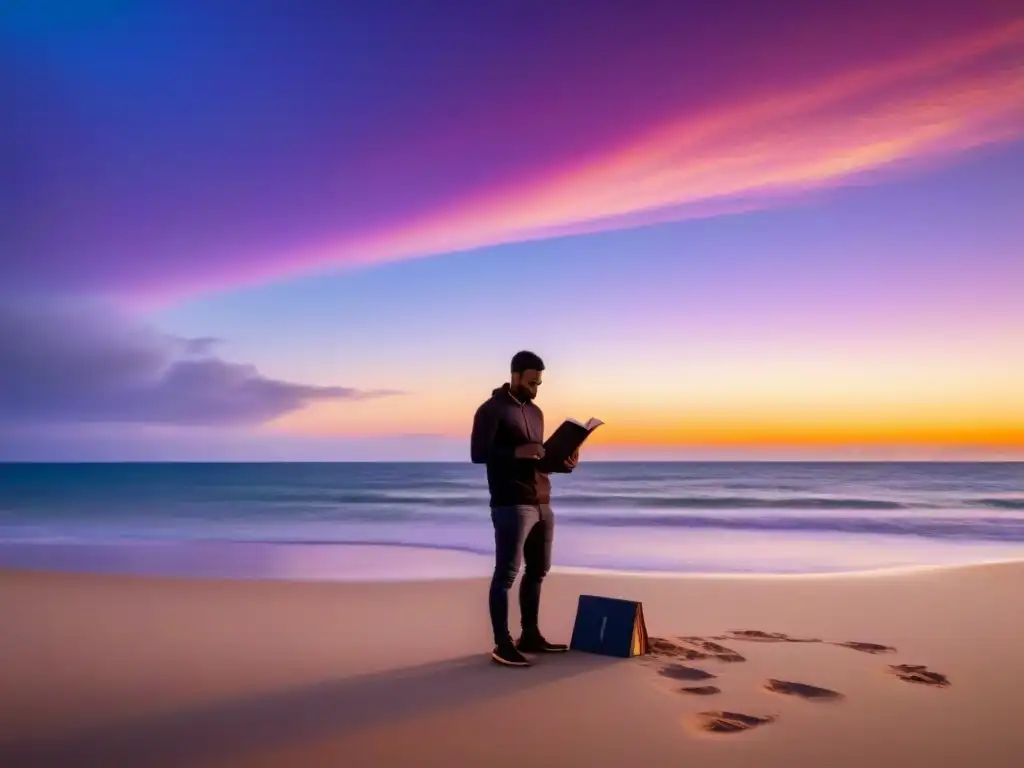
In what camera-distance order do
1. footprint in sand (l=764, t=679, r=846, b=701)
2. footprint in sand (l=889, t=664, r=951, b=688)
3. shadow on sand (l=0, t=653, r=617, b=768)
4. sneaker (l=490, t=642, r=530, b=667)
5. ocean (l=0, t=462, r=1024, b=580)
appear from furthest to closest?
ocean (l=0, t=462, r=1024, b=580), sneaker (l=490, t=642, r=530, b=667), footprint in sand (l=889, t=664, r=951, b=688), footprint in sand (l=764, t=679, r=846, b=701), shadow on sand (l=0, t=653, r=617, b=768)

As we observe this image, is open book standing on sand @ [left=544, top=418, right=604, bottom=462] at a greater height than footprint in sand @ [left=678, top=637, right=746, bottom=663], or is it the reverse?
open book standing on sand @ [left=544, top=418, right=604, bottom=462]

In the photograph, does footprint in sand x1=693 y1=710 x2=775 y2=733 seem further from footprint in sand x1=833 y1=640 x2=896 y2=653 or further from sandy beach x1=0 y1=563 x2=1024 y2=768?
footprint in sand x1=833 y1=640 x2=896 y2=653

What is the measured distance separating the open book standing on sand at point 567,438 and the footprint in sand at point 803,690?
1619mm

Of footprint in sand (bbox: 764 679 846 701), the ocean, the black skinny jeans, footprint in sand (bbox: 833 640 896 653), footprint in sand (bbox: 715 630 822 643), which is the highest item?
the black skinny jeans

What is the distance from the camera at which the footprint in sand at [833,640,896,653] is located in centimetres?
527

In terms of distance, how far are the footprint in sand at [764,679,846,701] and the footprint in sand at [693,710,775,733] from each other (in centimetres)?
44

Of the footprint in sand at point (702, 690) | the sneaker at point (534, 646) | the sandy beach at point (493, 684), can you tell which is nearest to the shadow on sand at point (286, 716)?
the sandy beach at point (493, 684)

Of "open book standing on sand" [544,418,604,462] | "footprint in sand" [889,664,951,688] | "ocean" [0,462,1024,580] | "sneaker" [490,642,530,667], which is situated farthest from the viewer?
"ocean" [0,462,1024,580]

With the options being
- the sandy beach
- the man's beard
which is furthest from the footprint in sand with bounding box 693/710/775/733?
the man's beard

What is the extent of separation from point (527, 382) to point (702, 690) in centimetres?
193

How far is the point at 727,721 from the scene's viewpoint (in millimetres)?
3885

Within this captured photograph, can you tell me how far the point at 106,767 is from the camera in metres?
3.40

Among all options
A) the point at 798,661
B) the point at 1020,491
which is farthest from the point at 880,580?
the point at 1020,491

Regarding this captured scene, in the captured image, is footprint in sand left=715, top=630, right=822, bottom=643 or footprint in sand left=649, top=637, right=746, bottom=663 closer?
footprint in sand left=649, top=637, right=746, bottom=663
